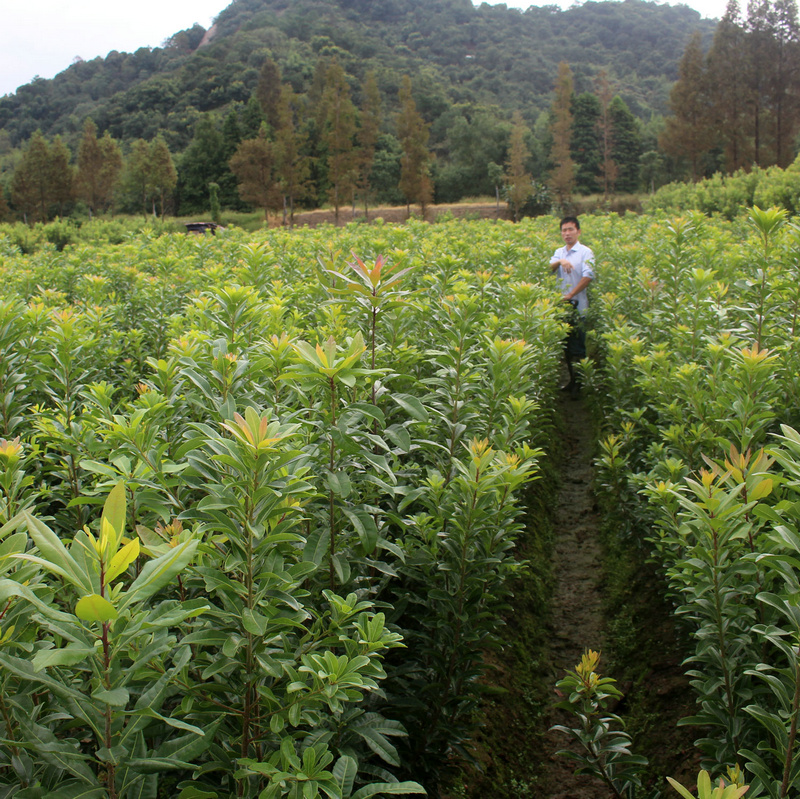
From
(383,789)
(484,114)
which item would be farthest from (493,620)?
(484,114)

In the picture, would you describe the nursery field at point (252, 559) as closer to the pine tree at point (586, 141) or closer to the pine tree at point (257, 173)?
the pine tree at point (257, 173)

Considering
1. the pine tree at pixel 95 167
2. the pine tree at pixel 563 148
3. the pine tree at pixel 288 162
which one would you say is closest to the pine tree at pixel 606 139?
the pine tree at pixel 563 148

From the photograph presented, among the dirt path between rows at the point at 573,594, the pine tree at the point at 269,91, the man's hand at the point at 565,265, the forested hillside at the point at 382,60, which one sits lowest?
the dirt path between rows at the point at 573,594

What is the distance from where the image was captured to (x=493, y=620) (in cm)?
310

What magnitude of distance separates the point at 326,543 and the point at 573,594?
11.1 feet

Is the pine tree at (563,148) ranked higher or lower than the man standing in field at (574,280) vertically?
higher

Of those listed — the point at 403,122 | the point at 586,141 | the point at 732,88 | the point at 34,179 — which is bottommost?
the point at 34,179

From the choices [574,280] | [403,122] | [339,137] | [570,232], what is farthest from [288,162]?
[574,280]

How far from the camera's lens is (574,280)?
885 centimetres

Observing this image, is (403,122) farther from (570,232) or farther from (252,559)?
(252,559)

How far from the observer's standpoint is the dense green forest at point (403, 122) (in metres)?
41.0

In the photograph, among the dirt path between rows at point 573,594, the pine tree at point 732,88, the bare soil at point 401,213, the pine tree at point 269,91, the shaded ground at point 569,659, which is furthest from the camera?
the pine tree at point 269,91

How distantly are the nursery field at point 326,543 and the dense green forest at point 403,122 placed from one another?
39.0m

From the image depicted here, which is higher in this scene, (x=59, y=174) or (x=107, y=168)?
(x=107, y=168)
